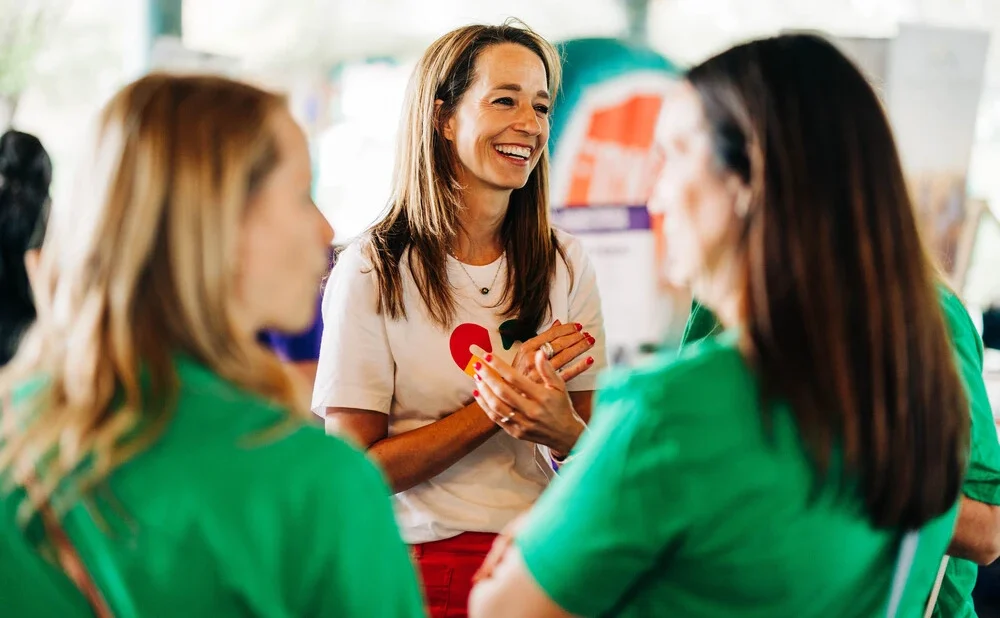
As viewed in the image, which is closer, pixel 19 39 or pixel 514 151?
pixel 514 151

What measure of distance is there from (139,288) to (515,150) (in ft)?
3.83

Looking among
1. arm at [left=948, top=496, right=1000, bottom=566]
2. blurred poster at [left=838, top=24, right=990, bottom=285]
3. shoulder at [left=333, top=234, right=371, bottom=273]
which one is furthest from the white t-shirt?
blurred poster at [left=838, top=24, right=990, bottom=285]

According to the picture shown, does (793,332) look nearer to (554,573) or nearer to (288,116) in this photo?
(554,573)

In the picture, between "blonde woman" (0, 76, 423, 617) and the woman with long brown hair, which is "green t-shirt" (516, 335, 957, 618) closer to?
the woman with long brown hair

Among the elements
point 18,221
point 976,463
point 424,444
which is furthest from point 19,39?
point 976,463

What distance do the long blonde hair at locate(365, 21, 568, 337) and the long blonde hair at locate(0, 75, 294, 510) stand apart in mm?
940

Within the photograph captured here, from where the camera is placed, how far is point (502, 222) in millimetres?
1946

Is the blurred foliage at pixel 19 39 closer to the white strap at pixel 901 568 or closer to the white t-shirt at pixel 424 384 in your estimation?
the white t-shirt at pixel 424 384

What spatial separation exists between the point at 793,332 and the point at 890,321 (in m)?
0.10

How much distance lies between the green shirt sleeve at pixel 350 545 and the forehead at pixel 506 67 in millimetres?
1208

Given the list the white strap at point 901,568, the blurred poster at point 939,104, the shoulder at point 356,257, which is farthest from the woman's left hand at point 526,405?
the blurred poster at point 939,104

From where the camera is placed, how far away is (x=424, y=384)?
68.3 inches

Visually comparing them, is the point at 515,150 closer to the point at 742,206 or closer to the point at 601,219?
the point at 742,206

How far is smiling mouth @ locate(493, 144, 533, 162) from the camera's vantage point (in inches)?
73.8
